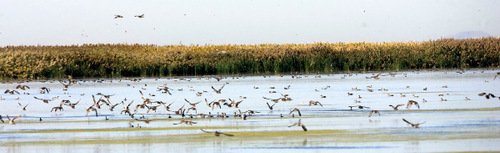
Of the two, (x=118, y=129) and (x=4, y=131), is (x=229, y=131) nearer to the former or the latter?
(x=118, y=129)

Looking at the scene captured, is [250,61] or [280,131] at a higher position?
[250,61]

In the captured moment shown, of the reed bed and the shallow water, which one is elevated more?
the reed bed

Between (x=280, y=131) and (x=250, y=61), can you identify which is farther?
(x=250, y=61)

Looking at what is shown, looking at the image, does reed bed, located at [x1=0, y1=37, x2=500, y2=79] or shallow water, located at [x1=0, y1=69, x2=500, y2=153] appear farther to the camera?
reed bed, located at [x1=0, y1=37, x2=500, y2=79]

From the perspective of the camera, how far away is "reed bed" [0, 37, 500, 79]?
3997 centimetres

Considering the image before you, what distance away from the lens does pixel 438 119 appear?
10.2 meters

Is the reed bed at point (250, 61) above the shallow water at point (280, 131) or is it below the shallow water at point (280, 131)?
above

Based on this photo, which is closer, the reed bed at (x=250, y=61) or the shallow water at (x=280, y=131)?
the shallow water at (x=280, y=131)

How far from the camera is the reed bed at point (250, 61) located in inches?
1574

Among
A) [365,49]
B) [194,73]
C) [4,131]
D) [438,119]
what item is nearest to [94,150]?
[4,131]

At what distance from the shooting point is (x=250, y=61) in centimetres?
4016

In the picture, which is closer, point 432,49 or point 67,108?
point 67,108

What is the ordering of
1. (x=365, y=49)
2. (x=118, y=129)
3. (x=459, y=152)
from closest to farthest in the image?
1. (x=459, y=152)
2. (x=118, y=129)
3. (x=365, y=49)

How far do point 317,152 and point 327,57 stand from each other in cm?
3399
